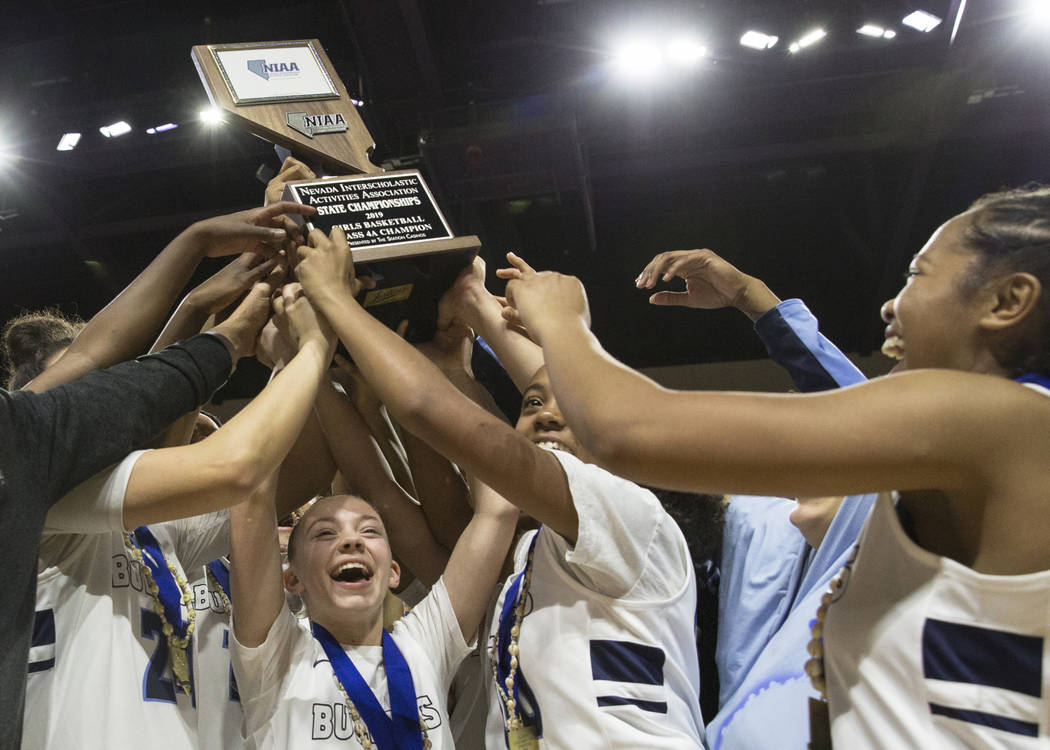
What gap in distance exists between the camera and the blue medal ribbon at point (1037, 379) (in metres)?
1.03

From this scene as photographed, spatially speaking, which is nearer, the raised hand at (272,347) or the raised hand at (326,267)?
the raised hand at (326,267)

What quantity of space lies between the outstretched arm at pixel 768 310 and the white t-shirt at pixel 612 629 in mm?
622

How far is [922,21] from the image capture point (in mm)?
4070

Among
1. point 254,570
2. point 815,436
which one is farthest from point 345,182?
point 815,436

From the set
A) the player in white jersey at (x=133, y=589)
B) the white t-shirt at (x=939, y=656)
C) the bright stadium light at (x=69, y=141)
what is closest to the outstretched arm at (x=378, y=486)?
the player in white jersey at (x=133, y=589)

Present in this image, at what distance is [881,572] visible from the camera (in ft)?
3.60

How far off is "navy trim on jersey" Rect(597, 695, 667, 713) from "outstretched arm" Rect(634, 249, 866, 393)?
2.77 ft

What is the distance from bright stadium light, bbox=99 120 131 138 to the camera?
4773mm

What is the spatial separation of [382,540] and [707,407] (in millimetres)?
1117

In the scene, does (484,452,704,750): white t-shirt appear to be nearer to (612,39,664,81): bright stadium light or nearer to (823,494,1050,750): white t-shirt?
(823,494,1050,750): white t-shirt

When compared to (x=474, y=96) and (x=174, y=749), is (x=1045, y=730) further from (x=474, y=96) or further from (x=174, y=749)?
(x=474, y=96)

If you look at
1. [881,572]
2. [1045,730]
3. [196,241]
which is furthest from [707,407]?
[196,241]

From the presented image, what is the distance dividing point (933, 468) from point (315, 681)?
48.8 inches

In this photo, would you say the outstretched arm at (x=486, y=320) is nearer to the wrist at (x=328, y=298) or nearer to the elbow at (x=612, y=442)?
the wrist at (x=328, y=298)
